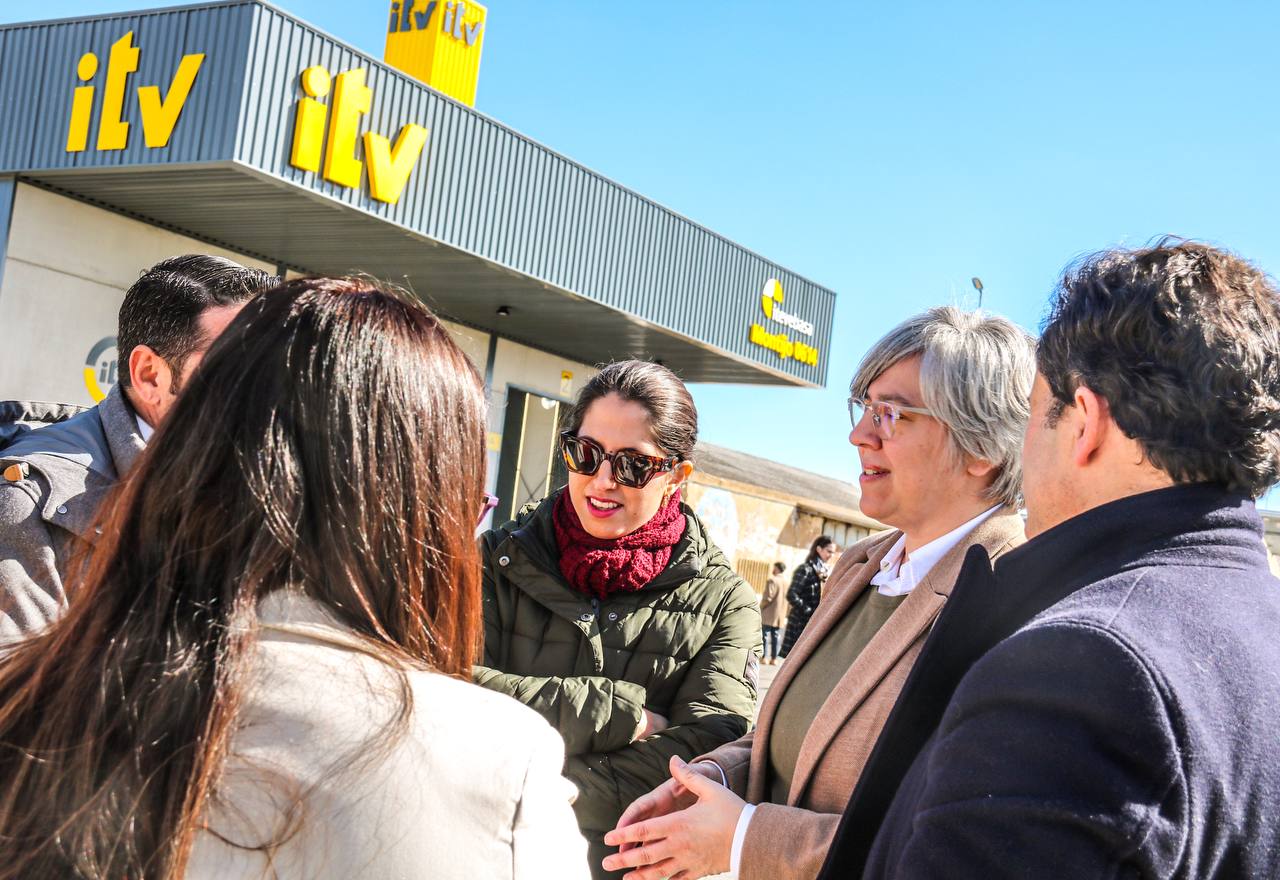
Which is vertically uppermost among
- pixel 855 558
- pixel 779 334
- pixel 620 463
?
pixel 779 334

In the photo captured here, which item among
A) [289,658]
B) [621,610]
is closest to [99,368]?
[621,610]

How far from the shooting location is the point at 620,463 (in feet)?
10.9

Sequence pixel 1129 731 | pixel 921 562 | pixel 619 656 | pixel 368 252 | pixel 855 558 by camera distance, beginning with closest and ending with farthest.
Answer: pixel 1129 731, pixel 921 562, pixel 855 558, pixel 619 656, pixel 368 252

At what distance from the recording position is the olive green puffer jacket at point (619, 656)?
114 inches

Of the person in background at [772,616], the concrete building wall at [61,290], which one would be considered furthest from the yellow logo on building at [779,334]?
the concrete building wall at [61,290]

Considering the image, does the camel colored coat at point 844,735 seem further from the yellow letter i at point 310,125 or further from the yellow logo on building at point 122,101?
the yellow logo on building at point 122,101

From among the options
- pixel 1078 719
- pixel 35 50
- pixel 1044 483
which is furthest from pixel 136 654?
pixel 35 50

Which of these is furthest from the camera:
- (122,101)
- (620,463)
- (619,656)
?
(122,101)

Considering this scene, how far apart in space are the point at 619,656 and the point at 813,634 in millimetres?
595

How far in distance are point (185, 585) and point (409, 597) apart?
27 centimetres

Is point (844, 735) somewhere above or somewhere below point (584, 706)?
above

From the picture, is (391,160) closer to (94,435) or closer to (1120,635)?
(94,435)

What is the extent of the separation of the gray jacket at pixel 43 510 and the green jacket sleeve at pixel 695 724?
4.32 ft

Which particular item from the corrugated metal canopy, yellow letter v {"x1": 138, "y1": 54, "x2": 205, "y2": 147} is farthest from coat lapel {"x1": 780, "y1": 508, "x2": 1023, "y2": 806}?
yellow letter v {"x1": 138, "y1": 54, "x2": 205, "y2": 147}
